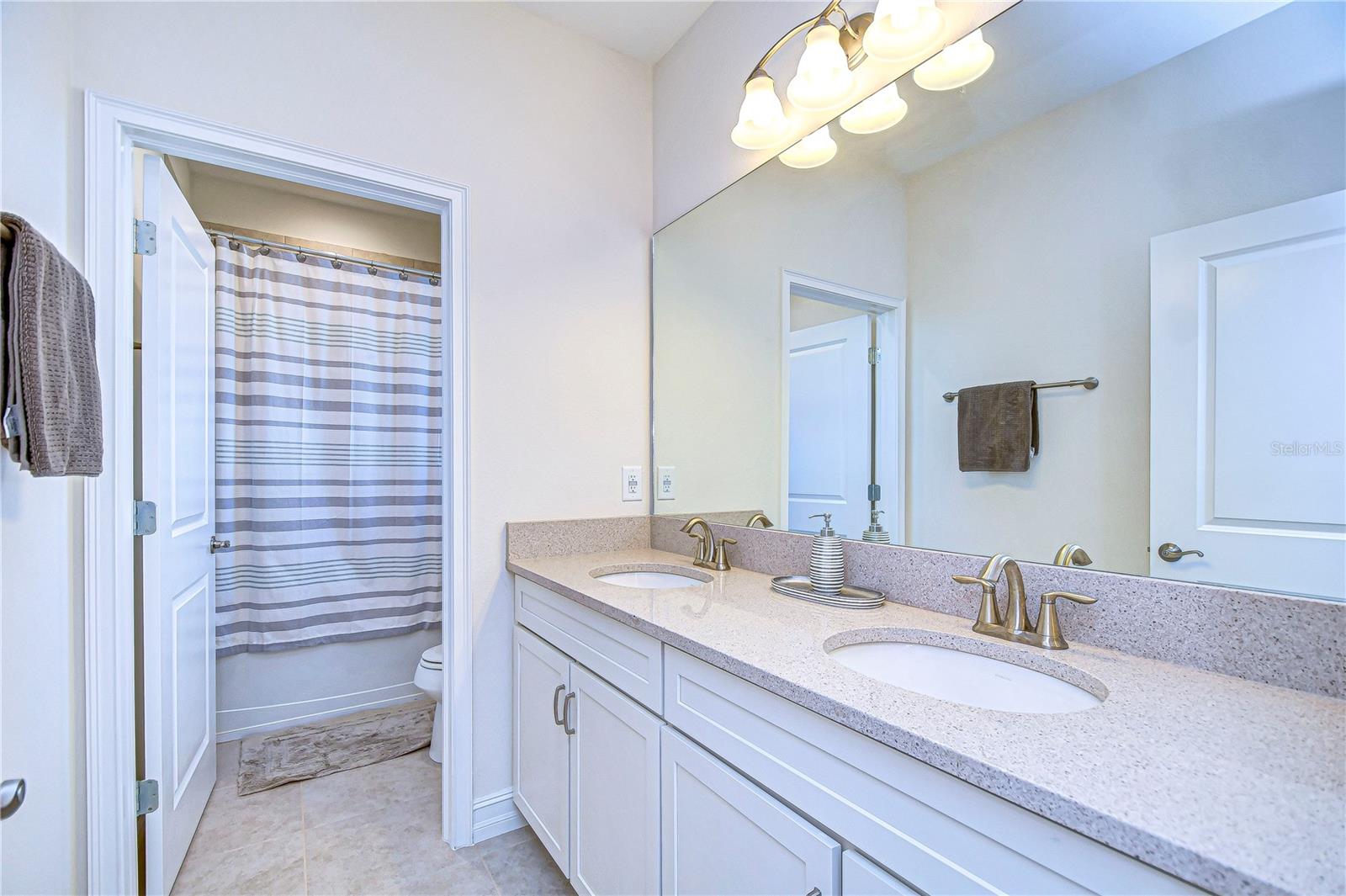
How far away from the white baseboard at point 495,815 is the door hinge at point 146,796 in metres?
0.80

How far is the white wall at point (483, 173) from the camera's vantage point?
1287mm

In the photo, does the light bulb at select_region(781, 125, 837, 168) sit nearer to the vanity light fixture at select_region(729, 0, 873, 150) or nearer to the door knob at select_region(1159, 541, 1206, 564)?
the vanity light fixture at select_region(729, 0, 873, 150)

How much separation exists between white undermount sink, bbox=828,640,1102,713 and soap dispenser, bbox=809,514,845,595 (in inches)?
11.2

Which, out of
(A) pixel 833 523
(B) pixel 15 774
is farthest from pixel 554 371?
(B) pixel 15 774

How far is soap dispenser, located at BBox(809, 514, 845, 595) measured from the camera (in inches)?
55.1

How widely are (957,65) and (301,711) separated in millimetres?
3308

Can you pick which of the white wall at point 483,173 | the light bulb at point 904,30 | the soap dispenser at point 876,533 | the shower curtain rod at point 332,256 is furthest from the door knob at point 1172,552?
the shower curtain rod at point 332,256

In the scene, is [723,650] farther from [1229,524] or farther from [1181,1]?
[1181,1]

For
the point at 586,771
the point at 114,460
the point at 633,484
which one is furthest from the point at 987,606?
the point at 114,460

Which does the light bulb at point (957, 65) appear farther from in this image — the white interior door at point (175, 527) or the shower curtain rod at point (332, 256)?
the shower curtain rod at point (332, 256)

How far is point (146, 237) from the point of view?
153 cm

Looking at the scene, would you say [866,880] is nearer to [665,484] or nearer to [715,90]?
[665,484]

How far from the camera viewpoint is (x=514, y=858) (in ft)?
5.81

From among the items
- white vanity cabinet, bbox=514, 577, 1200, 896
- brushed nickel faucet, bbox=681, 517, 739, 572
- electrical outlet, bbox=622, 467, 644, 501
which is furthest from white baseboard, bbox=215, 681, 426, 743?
brushed nickel faucet, bbox=681, 517, 739, 572
